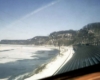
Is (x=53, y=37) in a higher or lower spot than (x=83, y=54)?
higher

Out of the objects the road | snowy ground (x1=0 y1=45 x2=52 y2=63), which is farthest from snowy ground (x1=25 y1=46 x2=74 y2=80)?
snowy ground (x1=0 y1=45 x2=52 y2=63)

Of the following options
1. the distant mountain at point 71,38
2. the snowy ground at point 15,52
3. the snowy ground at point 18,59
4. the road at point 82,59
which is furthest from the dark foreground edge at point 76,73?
the distant mountain at point 71,38

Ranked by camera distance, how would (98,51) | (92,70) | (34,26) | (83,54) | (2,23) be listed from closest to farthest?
(2,23)
(34,26)
(92,70)
(83,54)
(98,51)

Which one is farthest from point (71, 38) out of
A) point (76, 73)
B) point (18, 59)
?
point (18, 59)

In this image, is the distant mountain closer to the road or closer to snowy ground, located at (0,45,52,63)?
snowy ground, located at (0,45,52,63)

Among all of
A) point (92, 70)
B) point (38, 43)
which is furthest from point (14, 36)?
point (92, 70)

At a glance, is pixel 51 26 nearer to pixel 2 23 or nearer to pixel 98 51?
pixel 2 23

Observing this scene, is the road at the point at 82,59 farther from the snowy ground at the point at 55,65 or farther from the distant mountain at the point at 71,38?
the distant mountain at the point at 71,38
